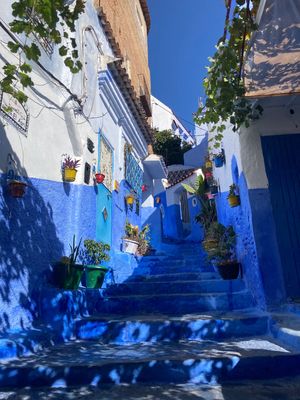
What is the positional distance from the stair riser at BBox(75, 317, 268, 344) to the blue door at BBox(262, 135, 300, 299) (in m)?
0.96

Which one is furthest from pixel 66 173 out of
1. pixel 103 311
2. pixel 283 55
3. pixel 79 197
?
pixel 283 55

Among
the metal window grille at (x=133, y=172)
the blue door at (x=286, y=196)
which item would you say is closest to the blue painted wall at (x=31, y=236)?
the metal window grille at (x=133, y=172)

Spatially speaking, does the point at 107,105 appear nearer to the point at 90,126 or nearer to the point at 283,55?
the point at 90,126

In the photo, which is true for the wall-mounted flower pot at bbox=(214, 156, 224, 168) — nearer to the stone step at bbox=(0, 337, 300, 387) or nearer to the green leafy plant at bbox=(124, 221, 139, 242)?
the green leafy plant at bbox=(124, 221, 139, 242)

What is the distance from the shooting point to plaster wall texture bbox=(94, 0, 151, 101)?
9.09 metres

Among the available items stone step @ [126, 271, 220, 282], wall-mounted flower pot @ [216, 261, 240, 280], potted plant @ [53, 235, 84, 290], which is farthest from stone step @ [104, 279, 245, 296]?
potted plant @ [53, 235, 84, 290]

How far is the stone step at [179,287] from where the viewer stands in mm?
5230

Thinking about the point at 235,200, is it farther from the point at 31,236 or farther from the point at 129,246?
the point at 31,236

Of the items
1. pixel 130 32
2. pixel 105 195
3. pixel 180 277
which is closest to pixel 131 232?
pixel 105 195

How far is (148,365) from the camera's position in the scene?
2.72 m

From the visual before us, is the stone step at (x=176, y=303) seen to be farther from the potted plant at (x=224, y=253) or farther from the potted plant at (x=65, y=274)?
the potted plant at (x=224, y=253)

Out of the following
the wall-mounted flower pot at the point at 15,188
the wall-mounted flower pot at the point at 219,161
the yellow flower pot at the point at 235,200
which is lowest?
the wall-mounted flower pot at the point at 15,188

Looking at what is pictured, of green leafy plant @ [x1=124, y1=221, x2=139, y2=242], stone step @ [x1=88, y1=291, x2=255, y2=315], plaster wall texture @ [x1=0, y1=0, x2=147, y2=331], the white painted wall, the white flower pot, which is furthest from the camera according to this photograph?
green leafy plant @ [x1=124, y1=221, x2=139, y2=242]

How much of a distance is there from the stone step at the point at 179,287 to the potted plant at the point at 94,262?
1.20ft
